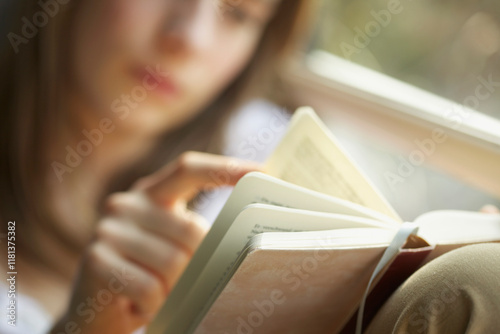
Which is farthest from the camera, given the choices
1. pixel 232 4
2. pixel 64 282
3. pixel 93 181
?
pixel 93 181

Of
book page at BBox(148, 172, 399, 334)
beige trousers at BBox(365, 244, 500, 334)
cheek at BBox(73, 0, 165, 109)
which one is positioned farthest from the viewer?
cheek at BBox(73, 0, 165, 109)

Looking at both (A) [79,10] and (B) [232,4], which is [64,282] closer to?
(A) [79,10]

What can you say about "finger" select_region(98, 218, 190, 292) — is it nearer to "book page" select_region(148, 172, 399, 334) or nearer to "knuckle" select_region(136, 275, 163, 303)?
"knuckle" select_region(136, 275, 163, 303)

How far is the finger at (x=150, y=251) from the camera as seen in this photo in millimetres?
701

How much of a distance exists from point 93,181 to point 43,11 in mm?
A: 448

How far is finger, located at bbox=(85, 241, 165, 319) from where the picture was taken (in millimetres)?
709

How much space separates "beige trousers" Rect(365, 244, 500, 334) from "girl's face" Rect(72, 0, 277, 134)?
754 millimetres

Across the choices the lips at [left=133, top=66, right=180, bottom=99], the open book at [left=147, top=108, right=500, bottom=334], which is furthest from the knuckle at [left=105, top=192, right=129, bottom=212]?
the lips at [left=133, top=66, right=180, bottom=99]

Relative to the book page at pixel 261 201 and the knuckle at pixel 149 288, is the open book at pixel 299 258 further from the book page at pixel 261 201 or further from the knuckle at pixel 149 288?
the knuckle at pixel 149 288

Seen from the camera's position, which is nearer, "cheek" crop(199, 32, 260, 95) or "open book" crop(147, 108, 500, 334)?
"open book" crop(147, 108, 500, 334)

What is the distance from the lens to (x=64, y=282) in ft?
3.94

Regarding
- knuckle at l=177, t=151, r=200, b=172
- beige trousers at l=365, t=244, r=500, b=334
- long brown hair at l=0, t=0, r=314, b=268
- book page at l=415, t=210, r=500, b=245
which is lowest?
long brown hair at l=0, t=0, r=314, b=268

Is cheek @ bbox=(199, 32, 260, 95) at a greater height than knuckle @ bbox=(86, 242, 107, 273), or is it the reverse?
cheek @ bbox=(199, 32, 260, 95)

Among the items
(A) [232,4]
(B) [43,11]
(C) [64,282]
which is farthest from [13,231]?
(A) [232,4]
